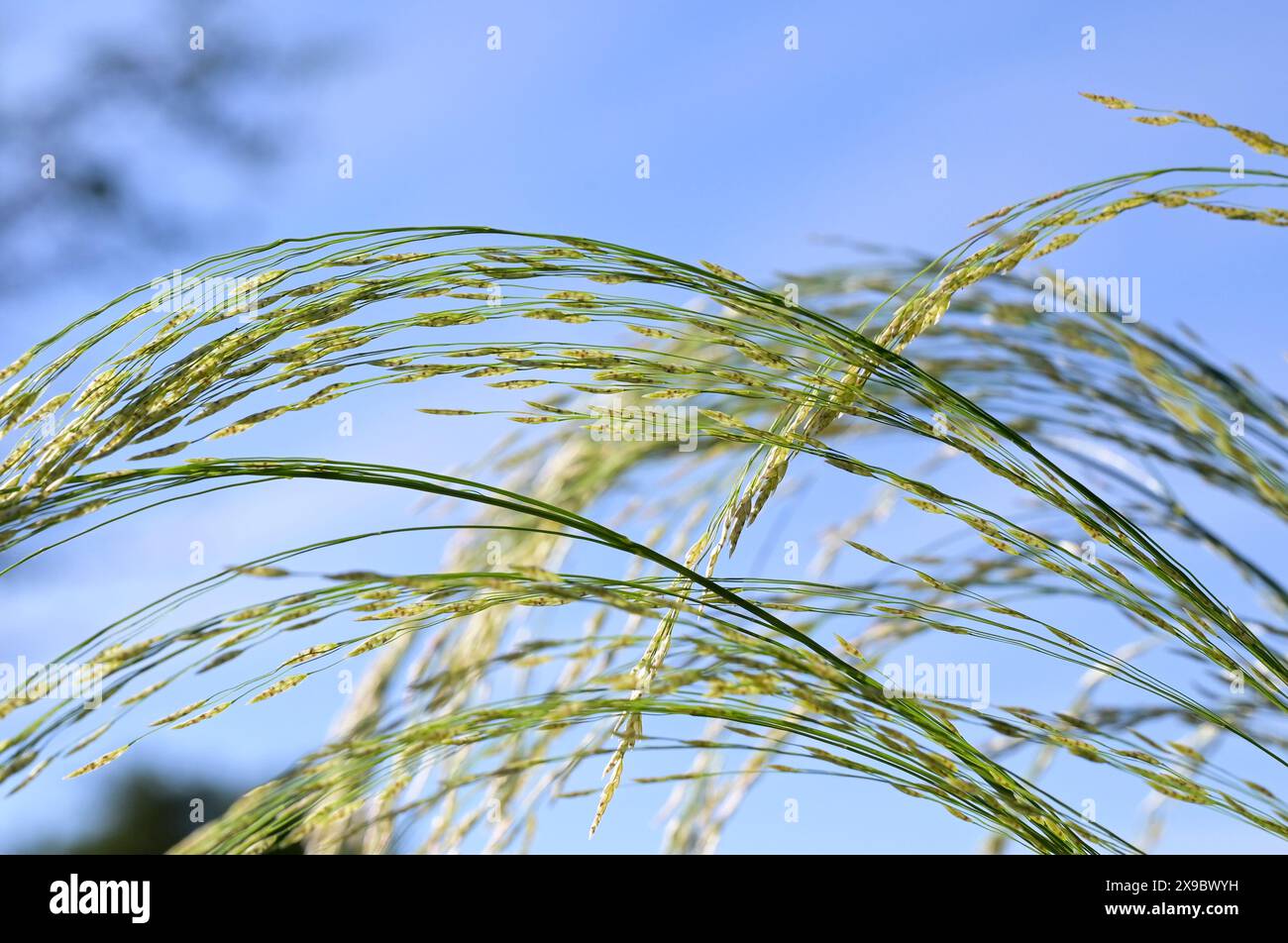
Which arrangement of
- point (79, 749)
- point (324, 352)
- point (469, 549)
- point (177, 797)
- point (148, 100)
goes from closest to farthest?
point (79, 749)
point (324, 352)
point (469, 549)
point (148, 100)
point (177, 797)

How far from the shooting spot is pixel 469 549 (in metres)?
1.21

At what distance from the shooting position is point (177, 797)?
241 inches

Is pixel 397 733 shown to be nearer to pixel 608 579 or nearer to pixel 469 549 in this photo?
pixel 608 579

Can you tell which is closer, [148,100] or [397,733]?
[397,733]

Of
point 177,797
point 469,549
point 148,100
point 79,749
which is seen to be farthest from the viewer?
point 177,797
